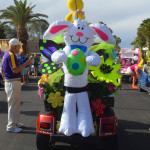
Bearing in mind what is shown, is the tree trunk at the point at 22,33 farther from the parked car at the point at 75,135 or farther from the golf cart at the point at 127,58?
the parked car at the point at 75,135

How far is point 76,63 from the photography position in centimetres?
454

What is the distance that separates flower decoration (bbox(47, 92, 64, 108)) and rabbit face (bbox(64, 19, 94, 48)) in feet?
3.17

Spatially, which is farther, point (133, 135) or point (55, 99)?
point (133, 135)

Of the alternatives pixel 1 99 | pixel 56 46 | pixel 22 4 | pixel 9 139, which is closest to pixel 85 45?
pixel 56 46

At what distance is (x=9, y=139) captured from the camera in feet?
18.1

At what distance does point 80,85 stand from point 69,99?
30cm

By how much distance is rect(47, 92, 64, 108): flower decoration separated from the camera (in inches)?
180

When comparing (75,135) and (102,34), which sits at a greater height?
(102,34)

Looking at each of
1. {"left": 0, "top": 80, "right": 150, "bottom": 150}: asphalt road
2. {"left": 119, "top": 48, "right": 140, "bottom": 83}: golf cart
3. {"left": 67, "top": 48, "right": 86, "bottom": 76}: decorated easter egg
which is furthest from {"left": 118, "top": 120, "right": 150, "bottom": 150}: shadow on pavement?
{"left": 119, "top": 48, "right": 140, "bottom": 83}: golf cart

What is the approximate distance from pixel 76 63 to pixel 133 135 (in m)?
2.34

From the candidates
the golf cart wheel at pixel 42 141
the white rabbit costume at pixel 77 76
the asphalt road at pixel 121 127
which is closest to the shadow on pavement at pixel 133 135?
the asphalt road at pixel 121 127

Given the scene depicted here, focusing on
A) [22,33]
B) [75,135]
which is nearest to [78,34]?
[75,135]

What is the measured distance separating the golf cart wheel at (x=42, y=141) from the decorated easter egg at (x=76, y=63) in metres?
1.18

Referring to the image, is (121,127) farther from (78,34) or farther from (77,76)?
(78,34)
